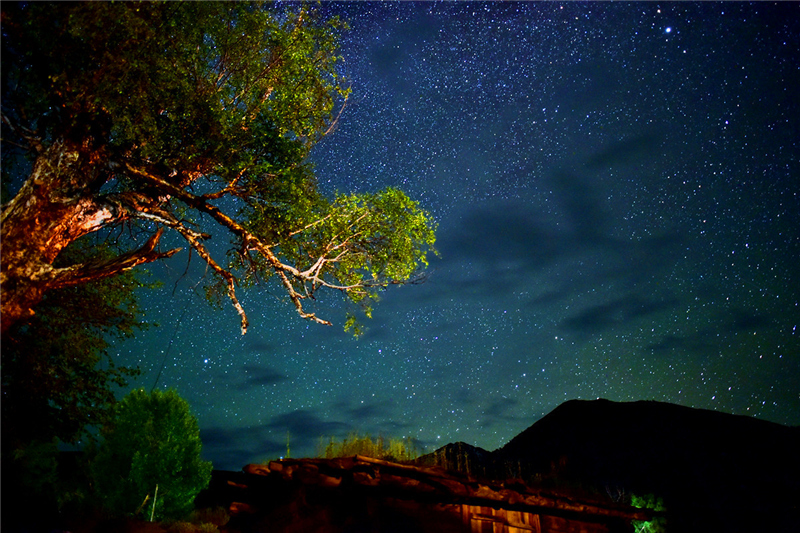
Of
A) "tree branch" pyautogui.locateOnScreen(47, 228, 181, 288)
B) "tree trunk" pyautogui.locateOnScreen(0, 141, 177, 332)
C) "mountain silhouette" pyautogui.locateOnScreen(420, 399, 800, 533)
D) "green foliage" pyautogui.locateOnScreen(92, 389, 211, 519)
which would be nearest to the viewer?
"tree trunk" pyautogui.locateOnScreen(0, 141, 177, 332)

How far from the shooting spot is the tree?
8672 mm

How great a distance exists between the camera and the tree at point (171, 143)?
8.67 m

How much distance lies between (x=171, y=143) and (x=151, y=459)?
27398 millimetres

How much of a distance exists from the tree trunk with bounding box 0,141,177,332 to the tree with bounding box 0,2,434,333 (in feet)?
0.08

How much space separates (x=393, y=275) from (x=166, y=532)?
19514mm

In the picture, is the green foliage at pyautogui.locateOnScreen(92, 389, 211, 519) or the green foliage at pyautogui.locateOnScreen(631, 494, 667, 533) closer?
the green foliage at pyautogui.locateOnScreen(631, 494, 667, 533)

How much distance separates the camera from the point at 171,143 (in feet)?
34.9

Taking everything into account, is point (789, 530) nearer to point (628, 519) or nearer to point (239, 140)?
point (628, 519)

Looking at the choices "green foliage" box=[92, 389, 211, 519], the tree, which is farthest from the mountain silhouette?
the tree

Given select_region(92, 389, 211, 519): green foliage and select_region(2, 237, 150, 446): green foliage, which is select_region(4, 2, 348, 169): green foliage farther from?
select_region(92, 389, 211, 519): green foliage

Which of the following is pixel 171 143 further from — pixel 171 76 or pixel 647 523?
pixel 647 523

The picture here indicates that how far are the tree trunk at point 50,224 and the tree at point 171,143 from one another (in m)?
0.02

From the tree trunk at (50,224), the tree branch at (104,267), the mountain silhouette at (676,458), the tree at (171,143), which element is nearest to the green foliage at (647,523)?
the mountain silhouette at (676,458)

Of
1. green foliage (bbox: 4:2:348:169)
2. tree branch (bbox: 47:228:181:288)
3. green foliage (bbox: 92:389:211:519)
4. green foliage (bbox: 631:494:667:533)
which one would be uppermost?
green foliage (bbox: 4:2:348:169)
